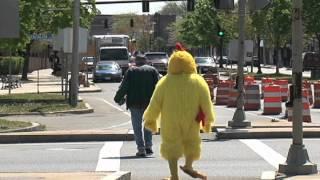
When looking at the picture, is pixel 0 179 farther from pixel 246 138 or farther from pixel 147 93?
pixel 246 138

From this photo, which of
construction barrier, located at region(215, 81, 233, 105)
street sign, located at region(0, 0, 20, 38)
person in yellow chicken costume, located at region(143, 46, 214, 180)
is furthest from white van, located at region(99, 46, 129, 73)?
street sign, located at region(0, 0, 20, 38)

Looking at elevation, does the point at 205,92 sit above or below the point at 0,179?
above

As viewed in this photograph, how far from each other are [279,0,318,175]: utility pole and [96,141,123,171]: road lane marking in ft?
9.57

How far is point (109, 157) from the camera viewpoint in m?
13.2

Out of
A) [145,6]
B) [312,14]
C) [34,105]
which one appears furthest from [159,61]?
[34,105]

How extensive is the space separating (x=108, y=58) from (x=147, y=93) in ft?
150

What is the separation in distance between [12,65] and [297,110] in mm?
57851

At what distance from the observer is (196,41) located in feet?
280

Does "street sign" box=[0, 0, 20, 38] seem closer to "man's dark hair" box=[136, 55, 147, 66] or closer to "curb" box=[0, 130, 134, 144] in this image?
"man's dark hair" box=[136, 55, 147, 66]

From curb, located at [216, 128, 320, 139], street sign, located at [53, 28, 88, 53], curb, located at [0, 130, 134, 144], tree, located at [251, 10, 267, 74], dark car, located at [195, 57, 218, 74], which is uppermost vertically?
tree, located at [251, 10, 267, 74]

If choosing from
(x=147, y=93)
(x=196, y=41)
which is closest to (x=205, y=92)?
(x=147, y=93)

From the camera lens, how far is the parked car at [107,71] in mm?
53250

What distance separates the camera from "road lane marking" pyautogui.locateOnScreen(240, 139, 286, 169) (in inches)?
487

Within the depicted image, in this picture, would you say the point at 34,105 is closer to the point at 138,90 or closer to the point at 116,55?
the point at 138,90
